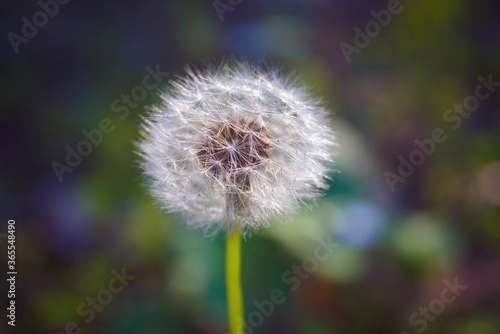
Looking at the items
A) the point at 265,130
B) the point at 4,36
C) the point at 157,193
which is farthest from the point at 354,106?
the point at 4,36

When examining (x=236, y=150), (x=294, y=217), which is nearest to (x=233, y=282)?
(x=236, y=150)

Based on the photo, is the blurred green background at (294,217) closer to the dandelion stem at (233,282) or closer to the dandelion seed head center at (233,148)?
the dandelion seed head center at (233,148)

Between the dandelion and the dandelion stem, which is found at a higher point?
the dandelion

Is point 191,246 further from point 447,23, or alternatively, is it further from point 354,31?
point 447,23

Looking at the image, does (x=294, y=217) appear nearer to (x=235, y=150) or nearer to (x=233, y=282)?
(x=235, y=150)

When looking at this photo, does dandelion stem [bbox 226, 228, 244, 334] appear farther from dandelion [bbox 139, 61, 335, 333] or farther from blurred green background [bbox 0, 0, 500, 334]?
blurred green background [bbox 0, 0, 500, 334]

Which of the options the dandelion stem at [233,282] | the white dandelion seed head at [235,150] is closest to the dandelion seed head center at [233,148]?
the white dandelion seed head at [235,150]

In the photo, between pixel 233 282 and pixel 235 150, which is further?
pixel 235 150

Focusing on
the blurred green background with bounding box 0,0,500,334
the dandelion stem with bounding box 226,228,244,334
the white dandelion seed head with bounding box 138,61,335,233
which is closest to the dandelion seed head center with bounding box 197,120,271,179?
the white dandelion seed head with bounding box 138,61,335,233
